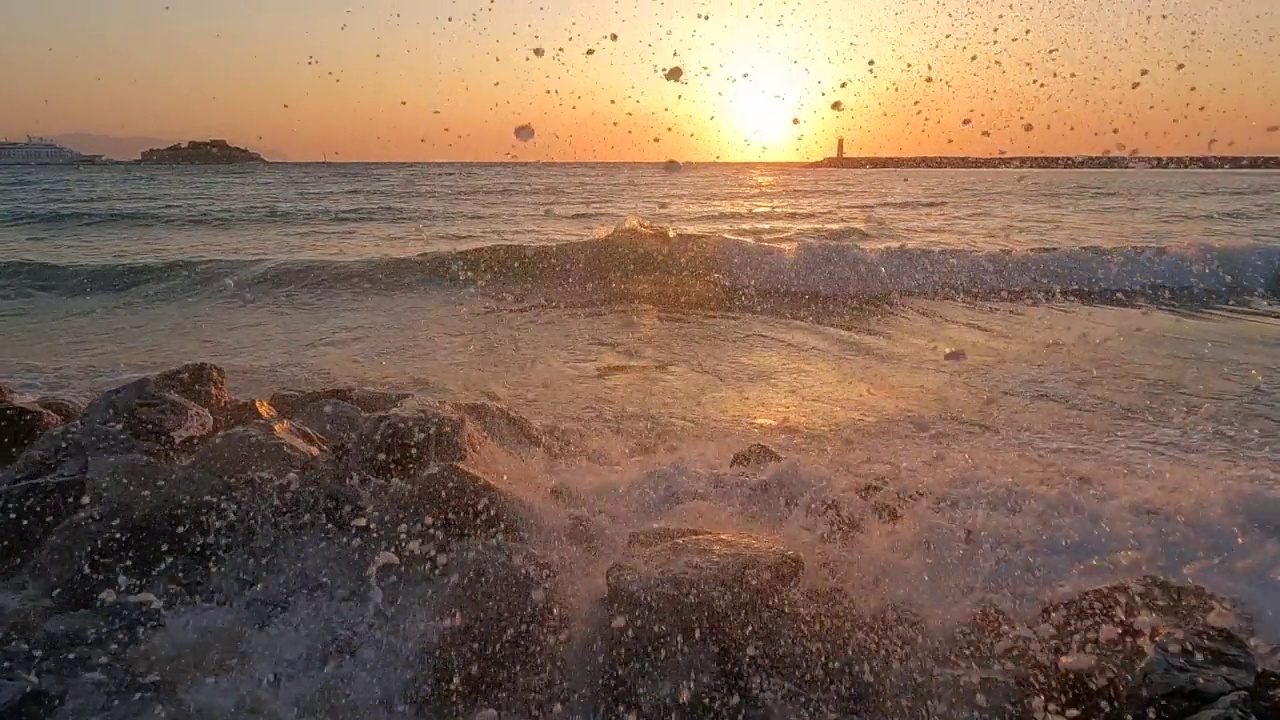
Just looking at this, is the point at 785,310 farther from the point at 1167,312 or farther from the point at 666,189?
the point at 666,189

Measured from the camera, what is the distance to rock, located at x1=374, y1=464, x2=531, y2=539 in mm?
3371

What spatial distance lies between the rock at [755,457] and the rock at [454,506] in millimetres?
1097

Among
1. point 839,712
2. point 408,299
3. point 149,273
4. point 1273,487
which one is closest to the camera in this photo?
point 839,712

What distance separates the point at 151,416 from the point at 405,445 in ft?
4.27

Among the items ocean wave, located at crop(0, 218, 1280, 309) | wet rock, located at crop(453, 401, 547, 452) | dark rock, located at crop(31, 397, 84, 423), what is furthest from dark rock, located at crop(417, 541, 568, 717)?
ocean wave, located at crop(0, 218, 1280, 309)

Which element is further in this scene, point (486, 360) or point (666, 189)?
point (666, 189)

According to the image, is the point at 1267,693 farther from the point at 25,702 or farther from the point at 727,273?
the point at 727,273

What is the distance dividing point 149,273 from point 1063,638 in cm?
1118

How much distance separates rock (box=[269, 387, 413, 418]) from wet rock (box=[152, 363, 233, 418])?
272 millimetres

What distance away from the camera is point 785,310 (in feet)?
29.6

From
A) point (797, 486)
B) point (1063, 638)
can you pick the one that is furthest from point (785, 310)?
point (1063, 638)

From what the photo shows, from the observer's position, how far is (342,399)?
4.84m

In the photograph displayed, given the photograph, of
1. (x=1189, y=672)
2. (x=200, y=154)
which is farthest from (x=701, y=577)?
(x=200, y=154)

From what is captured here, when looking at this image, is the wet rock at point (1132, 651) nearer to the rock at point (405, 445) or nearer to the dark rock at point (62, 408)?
the rock at point (405, 445)
